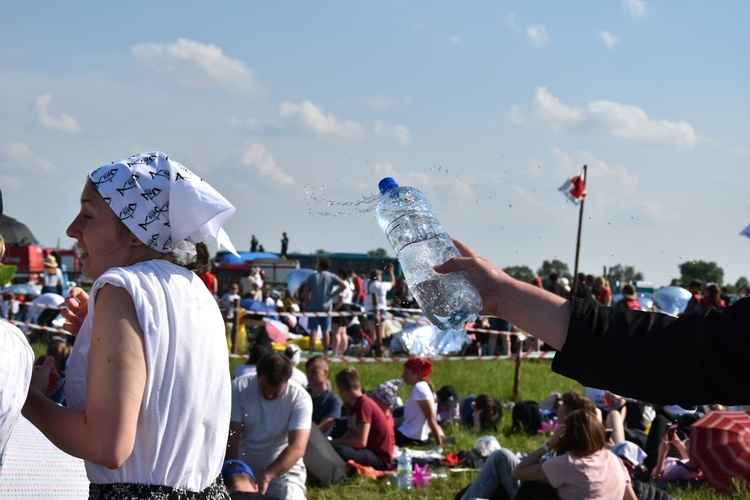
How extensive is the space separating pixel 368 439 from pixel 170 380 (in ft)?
20.9

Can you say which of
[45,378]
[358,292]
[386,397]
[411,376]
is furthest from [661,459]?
[358,292]

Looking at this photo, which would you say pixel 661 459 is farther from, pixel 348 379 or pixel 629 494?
pixel 348 379

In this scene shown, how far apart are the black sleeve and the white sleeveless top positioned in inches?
36.0

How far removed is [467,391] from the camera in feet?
42.0

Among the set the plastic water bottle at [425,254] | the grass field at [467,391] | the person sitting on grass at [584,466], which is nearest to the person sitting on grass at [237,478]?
the person sitting on grass at [584,466]

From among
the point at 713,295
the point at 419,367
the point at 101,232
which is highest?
the point at 713,295

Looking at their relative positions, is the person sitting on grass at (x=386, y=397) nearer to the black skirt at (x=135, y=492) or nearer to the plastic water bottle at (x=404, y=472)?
the plastic water bottle at (x=404, y=472)

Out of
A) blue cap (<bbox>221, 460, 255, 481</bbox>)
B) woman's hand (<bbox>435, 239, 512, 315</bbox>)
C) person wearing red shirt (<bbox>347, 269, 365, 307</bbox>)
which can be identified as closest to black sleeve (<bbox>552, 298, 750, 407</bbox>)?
woman's hand (<bbox>435, 239, 512, 315</bbox>)

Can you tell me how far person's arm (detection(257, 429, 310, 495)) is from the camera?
21.1 feet

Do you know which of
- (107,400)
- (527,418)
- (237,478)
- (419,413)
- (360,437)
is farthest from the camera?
(527,418)

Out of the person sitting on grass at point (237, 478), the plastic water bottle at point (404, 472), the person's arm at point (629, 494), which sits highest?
the person sitting on grass at point (237, 478)

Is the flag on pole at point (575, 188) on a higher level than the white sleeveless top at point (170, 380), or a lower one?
higher

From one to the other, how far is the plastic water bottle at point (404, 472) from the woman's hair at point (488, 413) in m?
2.17

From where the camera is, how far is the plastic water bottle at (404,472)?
7629mm
